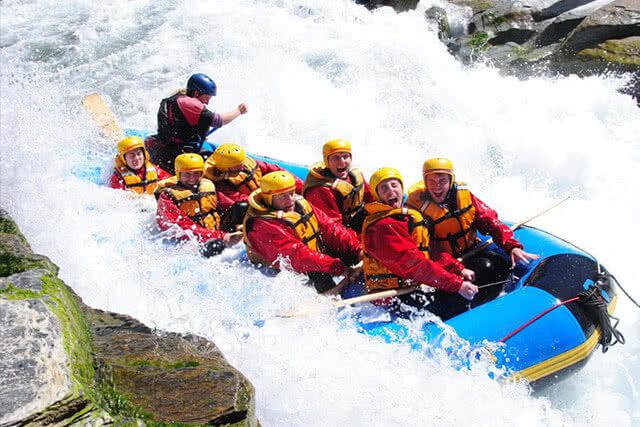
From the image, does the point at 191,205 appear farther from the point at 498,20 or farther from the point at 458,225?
the point at 498,20

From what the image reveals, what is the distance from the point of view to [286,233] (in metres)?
3.61

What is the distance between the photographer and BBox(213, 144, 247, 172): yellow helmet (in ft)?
14.8

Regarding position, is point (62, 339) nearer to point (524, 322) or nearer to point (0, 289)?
point (0, 289)

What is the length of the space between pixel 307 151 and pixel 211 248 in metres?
3.10

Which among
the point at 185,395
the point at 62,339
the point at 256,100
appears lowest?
the point at 256,100

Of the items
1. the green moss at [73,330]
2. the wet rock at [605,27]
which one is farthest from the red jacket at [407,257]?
the wet rock at [605,27]

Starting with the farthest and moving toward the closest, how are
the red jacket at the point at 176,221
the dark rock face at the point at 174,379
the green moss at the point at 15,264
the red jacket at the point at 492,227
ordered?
the red jacket at the point at 176,221
the red jacket at the point at 492,227
the green moss at the point at 15,264
the dark rock face at the point at 174,379

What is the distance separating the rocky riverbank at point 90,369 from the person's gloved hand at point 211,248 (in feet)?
5.12

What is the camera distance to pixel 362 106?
7.82 meters

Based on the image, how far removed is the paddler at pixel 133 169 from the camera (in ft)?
16.6

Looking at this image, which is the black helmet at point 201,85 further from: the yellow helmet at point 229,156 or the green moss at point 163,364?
the green moss at point 163,364

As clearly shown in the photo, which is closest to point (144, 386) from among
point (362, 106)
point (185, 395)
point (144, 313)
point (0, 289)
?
point (185, 395)

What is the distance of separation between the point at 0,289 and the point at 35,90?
646 centimetres

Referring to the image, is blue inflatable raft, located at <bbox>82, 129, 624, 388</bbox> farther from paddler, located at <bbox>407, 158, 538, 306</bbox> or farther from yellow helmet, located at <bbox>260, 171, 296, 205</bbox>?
yellow helmet, located at <bbox>260, 171, 296, 205</bbox>
